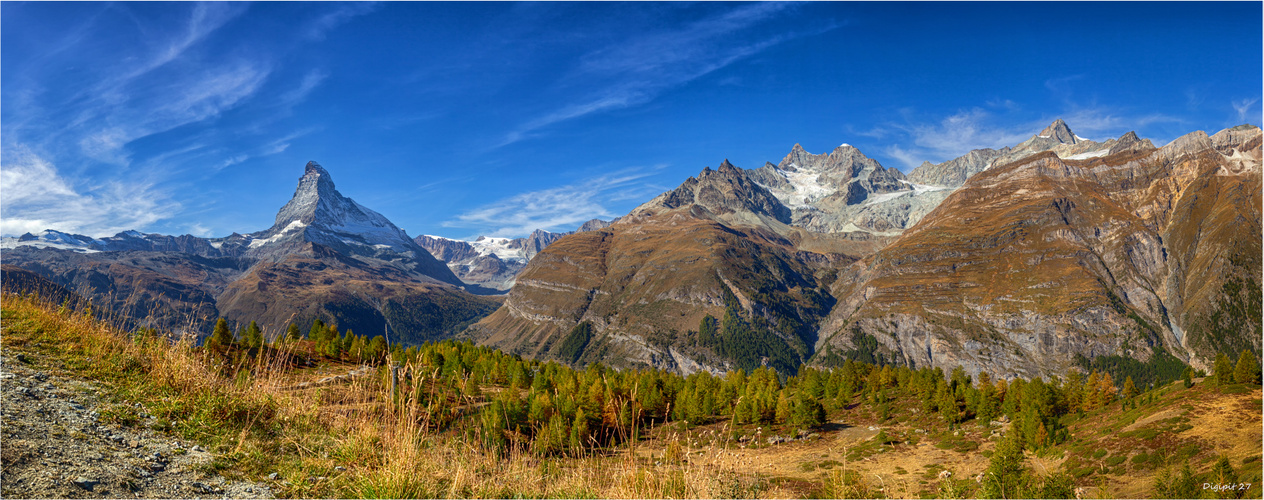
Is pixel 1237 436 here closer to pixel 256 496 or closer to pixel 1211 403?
pixel 1211 403

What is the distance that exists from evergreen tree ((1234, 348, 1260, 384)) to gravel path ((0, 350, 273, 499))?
252 feet

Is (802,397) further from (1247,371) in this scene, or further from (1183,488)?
(1247,371)

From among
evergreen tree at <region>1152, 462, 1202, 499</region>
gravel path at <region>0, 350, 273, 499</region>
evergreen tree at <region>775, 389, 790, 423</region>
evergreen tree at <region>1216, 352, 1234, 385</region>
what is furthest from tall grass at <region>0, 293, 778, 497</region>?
evergreen tree at <region>1216, 352, 1234, 385</region>

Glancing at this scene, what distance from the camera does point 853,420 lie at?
71.8 m

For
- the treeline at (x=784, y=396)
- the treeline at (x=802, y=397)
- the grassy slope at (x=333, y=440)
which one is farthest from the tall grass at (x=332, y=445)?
the treeline at (x=802, y=397)

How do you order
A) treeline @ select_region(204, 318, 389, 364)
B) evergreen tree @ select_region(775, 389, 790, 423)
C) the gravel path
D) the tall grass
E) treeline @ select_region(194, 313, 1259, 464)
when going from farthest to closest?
evergreen tree @ select_region(775, 389, 790, 423)
treeline @ select_region(194, 313, 1259, 464)
treeline @ select_region(204, 318, 389, 364)
the tall grass
the gravel path

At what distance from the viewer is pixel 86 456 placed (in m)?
6.38

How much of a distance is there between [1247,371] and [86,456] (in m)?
79.5

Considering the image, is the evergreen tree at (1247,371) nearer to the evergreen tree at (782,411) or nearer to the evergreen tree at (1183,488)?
the evergreen tree at (1183,488)

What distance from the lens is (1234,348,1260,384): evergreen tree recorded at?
48.6m

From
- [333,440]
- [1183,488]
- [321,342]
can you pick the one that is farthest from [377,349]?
[1183,488]

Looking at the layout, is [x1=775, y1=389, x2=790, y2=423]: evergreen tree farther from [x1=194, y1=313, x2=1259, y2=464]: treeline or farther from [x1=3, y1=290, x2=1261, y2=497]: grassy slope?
[x1=3, y1=290, x2=1261, y2=497]: grassy slope

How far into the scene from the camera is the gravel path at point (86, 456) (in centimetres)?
576

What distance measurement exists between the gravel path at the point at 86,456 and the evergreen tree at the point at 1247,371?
252 feet
